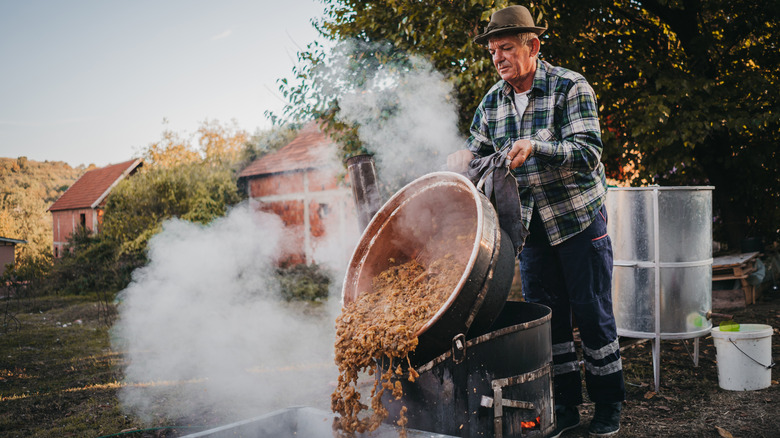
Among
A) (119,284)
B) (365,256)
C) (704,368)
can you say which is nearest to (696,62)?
(704,368)

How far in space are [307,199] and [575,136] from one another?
13374 millimetres

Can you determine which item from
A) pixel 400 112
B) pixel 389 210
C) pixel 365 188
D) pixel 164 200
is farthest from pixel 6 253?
pixel 389 210

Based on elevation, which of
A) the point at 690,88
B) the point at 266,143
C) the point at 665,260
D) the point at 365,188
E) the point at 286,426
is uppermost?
the point at 266,143

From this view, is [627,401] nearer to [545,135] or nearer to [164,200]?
[545,135]

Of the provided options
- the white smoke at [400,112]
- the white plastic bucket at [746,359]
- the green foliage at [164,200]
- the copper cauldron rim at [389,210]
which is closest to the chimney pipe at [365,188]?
the copper cauldron rim at [389,210]

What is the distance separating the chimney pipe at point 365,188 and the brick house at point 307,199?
972 centimetres

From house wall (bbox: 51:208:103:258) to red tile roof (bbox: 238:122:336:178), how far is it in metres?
11.3

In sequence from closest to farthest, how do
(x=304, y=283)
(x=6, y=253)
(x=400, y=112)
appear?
1. (x=400, y=112)
2. (x=304, y=283)
3. (x=6, y=253)

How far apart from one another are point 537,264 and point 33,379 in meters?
5.05

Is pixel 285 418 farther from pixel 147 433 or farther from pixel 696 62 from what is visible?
pixel 696 62

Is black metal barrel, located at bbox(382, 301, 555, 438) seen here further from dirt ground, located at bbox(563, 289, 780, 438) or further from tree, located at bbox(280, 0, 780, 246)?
tree, located at bbox(280, 0, 780, 246)

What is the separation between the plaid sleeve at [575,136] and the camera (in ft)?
7.86

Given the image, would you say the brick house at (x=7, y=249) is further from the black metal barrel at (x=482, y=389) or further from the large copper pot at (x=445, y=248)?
the black metal barrel at (x=482, y=389)

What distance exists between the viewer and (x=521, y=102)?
9.00 feet
